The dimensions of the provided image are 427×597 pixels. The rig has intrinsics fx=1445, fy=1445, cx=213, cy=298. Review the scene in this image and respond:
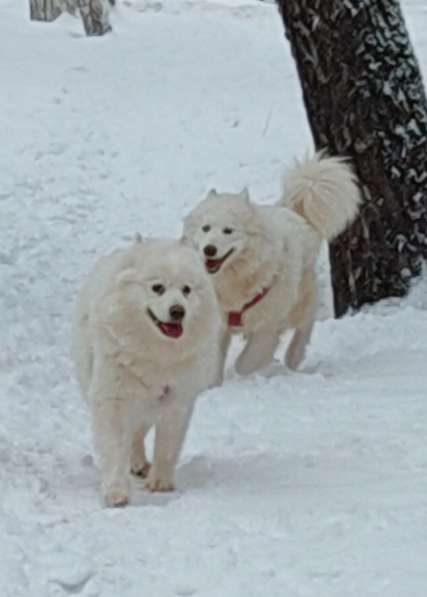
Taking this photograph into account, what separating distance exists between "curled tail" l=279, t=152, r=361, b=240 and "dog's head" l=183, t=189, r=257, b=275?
76 centimetres

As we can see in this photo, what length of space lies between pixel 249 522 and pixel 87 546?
0.60 metres

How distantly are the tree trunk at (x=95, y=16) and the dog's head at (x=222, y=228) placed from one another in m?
11.4

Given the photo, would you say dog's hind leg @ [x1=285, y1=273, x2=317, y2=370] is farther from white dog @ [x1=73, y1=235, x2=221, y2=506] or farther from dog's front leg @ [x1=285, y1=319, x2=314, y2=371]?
white dog @ [x1=73, y1=235, x2=221, y2=506]

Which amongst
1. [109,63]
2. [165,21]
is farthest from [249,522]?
[165,21]

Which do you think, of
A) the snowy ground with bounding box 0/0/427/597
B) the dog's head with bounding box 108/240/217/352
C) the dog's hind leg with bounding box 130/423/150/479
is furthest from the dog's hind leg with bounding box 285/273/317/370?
the dog's head with bounding box 108/240/217/352

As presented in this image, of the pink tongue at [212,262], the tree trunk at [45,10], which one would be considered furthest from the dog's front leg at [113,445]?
the tree trunk at [45,10]

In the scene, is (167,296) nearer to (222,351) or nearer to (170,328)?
(170,328)

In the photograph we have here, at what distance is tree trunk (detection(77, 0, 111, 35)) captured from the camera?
1891 cm

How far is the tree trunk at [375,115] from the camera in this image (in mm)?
9344

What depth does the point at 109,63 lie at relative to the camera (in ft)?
59.1

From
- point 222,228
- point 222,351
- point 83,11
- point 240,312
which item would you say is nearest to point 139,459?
point 222,228

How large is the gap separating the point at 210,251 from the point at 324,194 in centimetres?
116

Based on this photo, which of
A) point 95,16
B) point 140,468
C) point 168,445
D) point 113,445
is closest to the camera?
point 113,445

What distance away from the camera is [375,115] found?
30.8 ft
